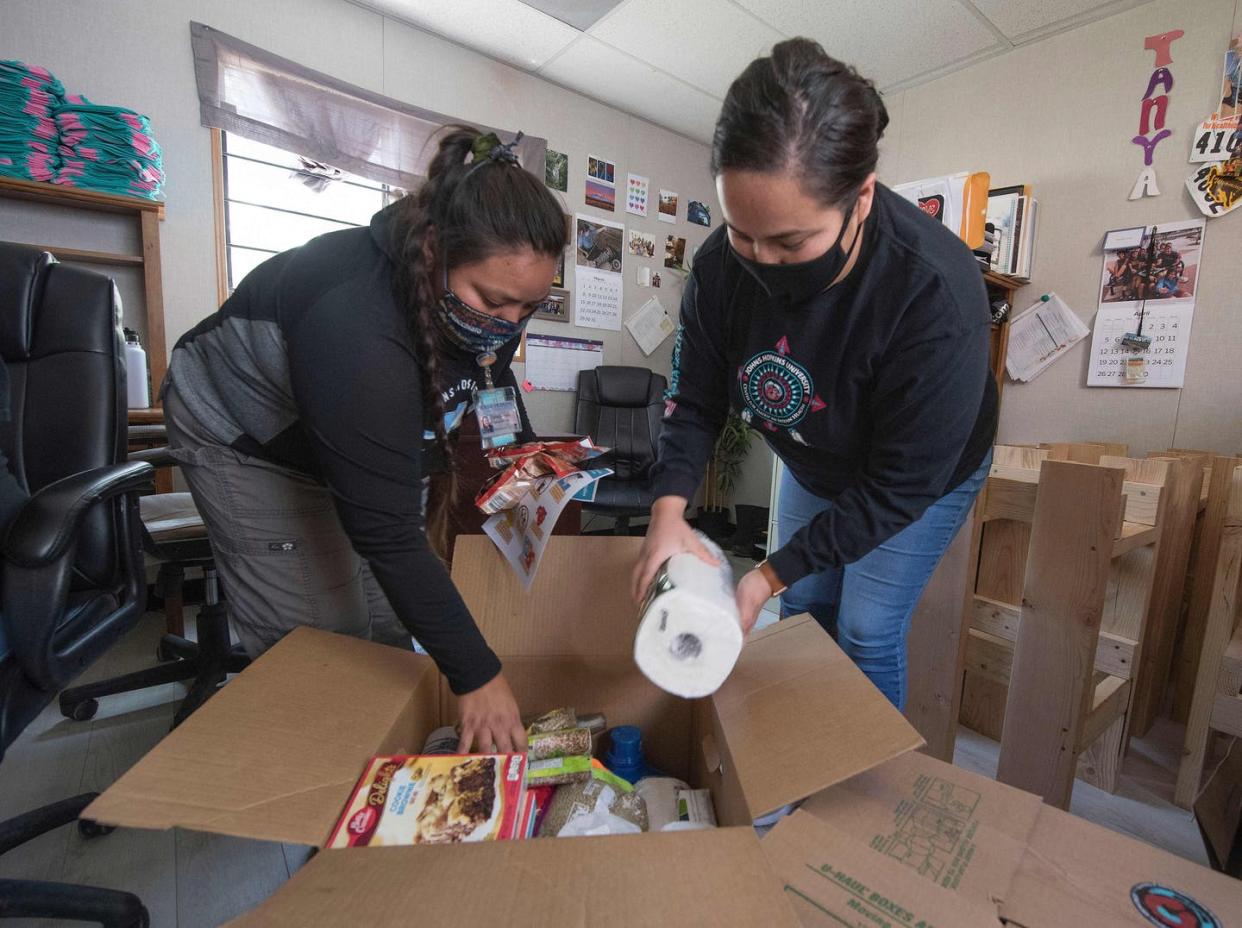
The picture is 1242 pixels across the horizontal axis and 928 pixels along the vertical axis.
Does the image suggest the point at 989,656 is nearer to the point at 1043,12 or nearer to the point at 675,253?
the point at 1043,12

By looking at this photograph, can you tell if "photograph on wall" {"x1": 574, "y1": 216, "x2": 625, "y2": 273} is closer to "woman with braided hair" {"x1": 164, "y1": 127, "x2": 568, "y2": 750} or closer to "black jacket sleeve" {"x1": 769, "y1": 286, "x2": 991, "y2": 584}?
"woman with braided hair" {"x1": 164, "y1": 127, "x2": 568, "y2": 750}

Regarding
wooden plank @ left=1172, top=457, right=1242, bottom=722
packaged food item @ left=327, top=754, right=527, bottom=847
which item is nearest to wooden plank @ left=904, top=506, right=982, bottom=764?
wooden plank @ left=1172, top=457, right=1242, bottom=722

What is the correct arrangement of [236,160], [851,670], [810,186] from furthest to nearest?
[236,160] → [851,670] → [810,186]

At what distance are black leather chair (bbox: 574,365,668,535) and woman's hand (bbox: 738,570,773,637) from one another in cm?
211

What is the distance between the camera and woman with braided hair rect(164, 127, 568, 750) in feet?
2.28

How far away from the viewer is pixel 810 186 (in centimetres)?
61

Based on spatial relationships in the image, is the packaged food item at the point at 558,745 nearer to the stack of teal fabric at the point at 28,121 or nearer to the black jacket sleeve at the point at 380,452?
the black jacket sleeve at the point at 380,452

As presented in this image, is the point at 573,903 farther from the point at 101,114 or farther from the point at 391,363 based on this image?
the point at 101,114

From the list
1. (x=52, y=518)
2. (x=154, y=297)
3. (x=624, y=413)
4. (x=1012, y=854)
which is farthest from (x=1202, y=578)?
(x=154, y=297)

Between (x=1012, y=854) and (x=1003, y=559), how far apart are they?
1.12 m

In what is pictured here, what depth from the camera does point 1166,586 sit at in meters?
1.50

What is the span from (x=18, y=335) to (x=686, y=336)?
43.9 inches

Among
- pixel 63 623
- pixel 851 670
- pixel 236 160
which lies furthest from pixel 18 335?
pixel 236 160

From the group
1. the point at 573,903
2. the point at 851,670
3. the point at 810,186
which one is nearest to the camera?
the point at 573,903
